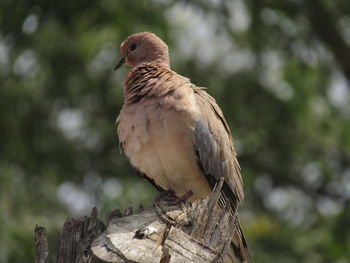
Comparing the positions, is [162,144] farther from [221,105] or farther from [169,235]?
[221,105]

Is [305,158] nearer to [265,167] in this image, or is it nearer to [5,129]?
[265,167]

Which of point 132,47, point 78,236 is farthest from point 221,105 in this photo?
point 78,236

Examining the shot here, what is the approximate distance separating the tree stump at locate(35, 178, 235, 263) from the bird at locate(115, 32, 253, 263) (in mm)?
1245

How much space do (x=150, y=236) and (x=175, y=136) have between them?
5.60ft

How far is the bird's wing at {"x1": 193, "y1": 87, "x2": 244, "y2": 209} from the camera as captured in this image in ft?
18.0

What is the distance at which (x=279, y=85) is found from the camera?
1066 centimetres

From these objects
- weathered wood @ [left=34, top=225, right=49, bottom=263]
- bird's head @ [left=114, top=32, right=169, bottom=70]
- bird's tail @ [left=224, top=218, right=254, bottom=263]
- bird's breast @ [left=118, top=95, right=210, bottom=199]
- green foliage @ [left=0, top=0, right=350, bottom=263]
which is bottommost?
weathered wood @ [left=34, top=225, right=49, bottom=263]

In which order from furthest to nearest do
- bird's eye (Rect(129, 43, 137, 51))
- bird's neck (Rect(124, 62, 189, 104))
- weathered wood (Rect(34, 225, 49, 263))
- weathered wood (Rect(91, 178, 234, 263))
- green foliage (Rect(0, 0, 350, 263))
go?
1. green foliage (Rect(0, 0, 350, 263))
2. bird's eye (Rect(129, 43, 137, 51))
3. bird's neck (Rect(124, 62, 189, 104))
4. weathered wood (Rect(34, 225, 49, 263))
5. weathered wood (Rect(91, 178, 234, 263))

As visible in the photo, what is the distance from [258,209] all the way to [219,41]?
2.42 meters

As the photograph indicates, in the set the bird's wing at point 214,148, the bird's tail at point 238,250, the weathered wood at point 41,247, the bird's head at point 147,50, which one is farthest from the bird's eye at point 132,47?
the weathered wood at point 41,247

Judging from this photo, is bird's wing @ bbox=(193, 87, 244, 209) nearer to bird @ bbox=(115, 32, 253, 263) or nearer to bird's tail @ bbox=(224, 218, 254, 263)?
bird @ bbox=(115, 32, 253, 263)

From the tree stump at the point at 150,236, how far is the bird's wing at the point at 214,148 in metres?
1.39

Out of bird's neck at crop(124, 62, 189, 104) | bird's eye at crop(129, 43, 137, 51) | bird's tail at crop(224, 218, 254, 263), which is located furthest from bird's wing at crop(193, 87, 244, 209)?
bird's eye at crop(129, 43, 137, 51)

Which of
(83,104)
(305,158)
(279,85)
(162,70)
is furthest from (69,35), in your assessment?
(162,70)
